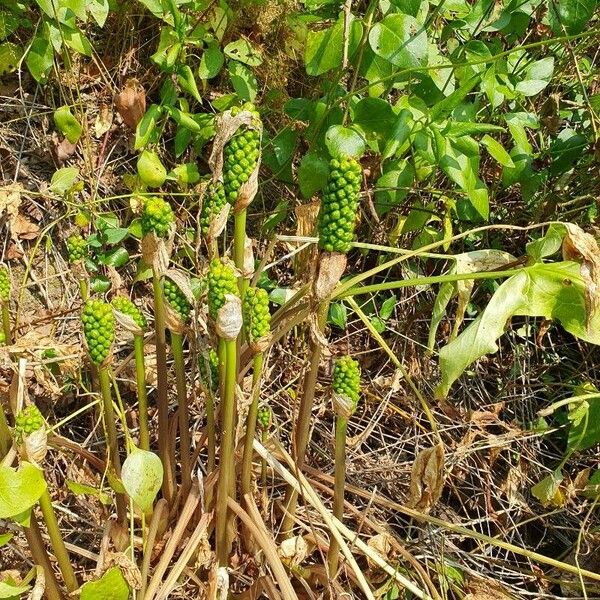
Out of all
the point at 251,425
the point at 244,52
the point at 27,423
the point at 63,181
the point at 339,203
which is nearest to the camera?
the point at 339,203

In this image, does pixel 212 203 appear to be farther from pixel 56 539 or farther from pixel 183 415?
pixel 56 539

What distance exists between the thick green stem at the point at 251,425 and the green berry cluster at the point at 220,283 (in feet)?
0.44

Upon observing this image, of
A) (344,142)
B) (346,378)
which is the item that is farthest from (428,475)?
(344,142)

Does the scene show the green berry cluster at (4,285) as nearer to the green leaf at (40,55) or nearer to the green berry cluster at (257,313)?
the green berry cluster at (257,313)

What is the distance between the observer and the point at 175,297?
1.00 meters

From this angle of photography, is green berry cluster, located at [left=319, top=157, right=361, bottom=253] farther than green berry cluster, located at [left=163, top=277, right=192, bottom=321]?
No

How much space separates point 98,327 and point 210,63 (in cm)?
95

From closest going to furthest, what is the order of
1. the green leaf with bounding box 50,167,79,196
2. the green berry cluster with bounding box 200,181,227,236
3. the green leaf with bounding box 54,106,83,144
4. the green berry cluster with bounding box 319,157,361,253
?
the green berry cluster with bounding box 319,157,361,253
the green berry cluster with bounding box 200,181,227,236
the green leaf with bounding box 50,167,79,196
the green leaf with bounding box 54,106,83,144

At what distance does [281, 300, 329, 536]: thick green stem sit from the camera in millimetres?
960

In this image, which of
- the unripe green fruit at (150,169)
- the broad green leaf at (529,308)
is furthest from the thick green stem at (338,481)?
the unripe green fruit at (150,169)

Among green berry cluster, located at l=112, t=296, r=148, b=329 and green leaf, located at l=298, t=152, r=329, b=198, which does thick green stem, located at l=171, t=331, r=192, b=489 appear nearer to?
green berry cluster, located at l=112, t=296, r=148, b=329

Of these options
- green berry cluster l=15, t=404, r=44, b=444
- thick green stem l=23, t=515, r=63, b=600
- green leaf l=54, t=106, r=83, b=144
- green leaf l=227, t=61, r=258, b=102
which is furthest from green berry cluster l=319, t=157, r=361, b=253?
green leaf l=54, t=106, r=83, b=144

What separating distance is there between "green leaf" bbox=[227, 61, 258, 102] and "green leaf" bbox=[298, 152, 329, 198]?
0.31m

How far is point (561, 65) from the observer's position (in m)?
1.80
